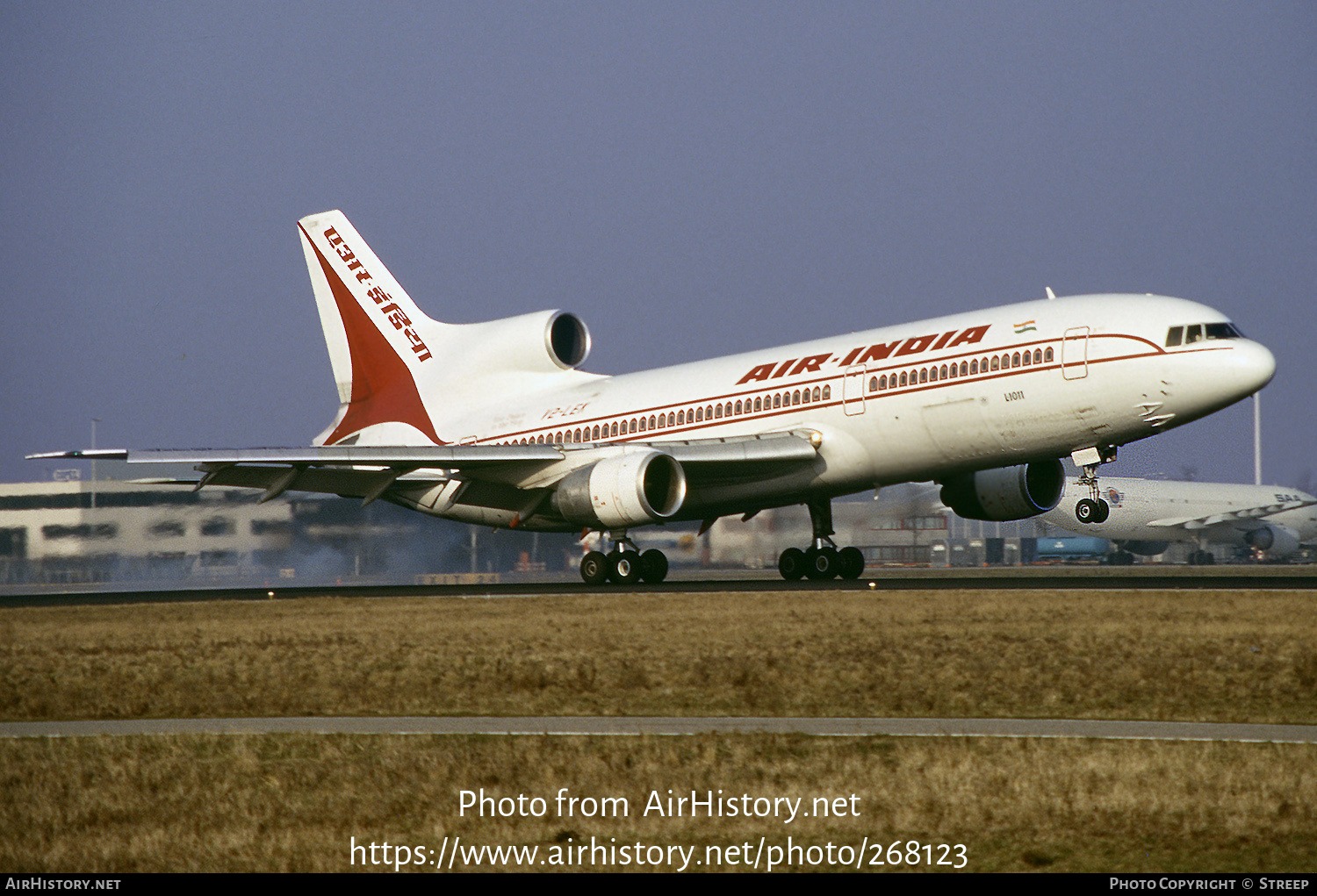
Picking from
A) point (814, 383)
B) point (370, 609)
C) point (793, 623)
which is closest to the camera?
point (793, 623)

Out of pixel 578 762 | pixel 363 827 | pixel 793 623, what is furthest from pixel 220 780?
pixel 793 623

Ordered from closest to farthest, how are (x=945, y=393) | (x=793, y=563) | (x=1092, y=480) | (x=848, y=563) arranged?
(x=1092, y=480) < (x=945, y=393) < (x=848, y=563) < (x=793, y=563)

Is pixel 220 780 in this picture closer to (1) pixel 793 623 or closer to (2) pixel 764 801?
(2) pixel 764 801

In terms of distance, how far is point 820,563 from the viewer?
32844 mm

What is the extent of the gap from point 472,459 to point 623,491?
12.5 feet

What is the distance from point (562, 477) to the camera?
102 feet

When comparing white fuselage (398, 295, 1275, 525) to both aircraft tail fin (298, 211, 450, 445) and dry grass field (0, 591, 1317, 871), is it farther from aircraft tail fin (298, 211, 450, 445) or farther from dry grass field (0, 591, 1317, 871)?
aircraft tail fin (298, 211, 450, 445)

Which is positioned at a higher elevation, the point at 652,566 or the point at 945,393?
the point at 945,393

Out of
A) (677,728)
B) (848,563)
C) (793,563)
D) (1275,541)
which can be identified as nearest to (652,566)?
(793,563)

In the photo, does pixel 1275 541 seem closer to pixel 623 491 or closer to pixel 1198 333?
pixel 1198 333

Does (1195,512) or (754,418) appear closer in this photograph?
(754,418)

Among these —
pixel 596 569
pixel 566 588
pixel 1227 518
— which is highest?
pixel 1227 518

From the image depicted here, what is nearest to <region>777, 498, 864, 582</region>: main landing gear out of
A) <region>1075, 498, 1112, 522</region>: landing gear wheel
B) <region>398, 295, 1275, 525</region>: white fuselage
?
<region>398, 295, 1275, 525</region>: white fuselage

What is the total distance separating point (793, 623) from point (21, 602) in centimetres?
1944
